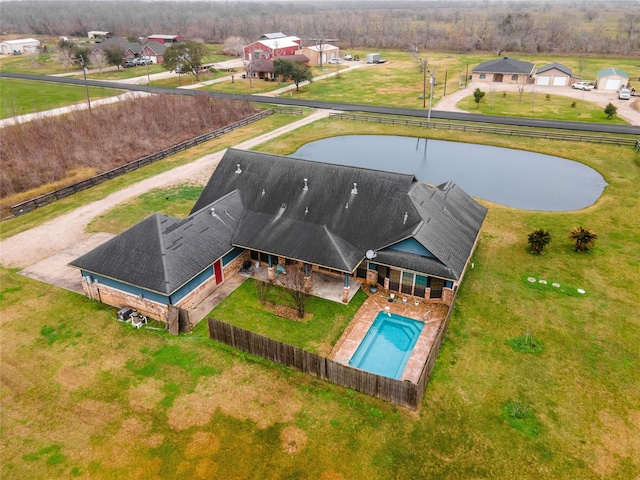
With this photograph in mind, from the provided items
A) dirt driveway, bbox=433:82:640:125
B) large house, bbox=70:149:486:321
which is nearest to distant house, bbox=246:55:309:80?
dirt driveway, bbox=433:82:640:125

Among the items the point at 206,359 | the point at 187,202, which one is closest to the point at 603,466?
the point at 206,359

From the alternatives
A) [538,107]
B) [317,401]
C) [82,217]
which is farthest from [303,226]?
[538,107]

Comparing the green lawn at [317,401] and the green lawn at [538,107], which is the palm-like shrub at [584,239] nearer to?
the green lawn at [317,401]

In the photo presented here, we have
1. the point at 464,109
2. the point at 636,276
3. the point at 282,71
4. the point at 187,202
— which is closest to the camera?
the point at 636,276

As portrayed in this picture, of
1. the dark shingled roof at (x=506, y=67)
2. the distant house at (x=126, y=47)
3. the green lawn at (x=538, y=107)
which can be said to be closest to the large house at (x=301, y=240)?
the green lawn at (x=538, y=107)

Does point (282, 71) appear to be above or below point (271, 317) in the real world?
above

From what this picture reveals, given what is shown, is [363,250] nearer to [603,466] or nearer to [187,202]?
[603,466]

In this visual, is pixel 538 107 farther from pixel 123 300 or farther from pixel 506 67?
pixel 123 300
